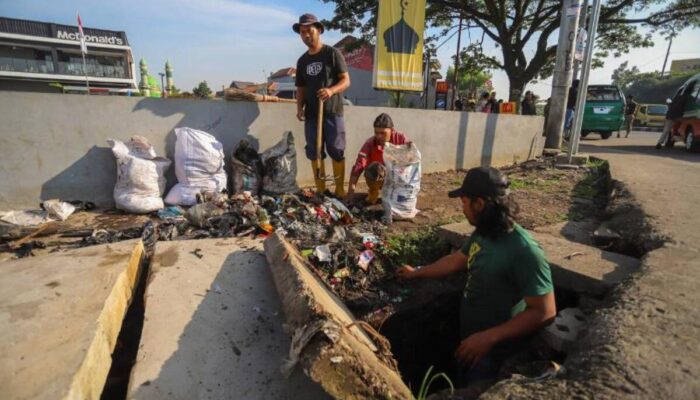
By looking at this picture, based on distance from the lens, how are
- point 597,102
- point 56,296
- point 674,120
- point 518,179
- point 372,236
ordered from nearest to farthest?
point 56,296 < point 372,236 < point 518,179 < point 674,120 < point 597,102

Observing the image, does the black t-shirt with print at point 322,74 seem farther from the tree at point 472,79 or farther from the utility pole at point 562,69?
the tree at point 472,79

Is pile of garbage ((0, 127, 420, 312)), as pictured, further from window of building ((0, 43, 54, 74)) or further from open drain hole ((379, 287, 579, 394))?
window of building ((0, 43, 54, 74))

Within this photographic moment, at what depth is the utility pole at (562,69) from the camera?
24.7 feet

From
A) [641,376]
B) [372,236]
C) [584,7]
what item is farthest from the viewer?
[584,7]

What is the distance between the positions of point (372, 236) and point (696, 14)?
18995 millimetres

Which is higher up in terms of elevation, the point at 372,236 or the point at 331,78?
the point at 331,78

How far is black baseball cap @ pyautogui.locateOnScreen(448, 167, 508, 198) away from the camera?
188 centimetres

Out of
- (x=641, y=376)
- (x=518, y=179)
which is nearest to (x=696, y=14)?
(x=518, y=179)

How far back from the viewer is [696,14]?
47.4 feet

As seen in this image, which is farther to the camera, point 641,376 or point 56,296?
point 56,296

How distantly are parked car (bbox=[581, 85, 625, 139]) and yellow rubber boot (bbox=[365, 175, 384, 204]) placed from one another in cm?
1232

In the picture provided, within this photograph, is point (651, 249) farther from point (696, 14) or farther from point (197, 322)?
point (696, 14)

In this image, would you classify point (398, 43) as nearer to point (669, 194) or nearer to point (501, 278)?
point (669, 194)

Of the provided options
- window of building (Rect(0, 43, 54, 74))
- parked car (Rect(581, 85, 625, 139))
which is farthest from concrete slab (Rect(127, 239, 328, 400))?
window of building (Rect(0, 43, 54, 74))
